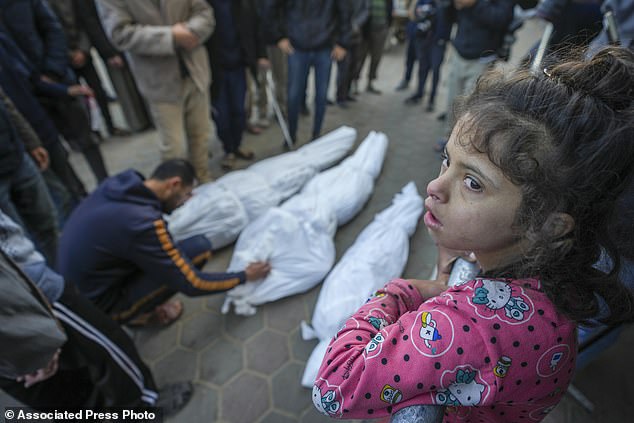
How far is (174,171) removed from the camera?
2029 mm

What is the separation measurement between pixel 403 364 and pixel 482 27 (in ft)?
11.9

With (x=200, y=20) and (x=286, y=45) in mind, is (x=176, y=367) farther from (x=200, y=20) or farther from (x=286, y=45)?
(x=286, y=45)

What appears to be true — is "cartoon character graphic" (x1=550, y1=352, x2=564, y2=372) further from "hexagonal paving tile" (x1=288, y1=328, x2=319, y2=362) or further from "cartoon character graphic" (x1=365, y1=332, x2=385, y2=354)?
"hexagonal paving tile" (x1=288, y1=328, x2=319, y2=362)

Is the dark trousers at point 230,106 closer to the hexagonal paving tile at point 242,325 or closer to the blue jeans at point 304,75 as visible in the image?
the blue jeans at point 304,75

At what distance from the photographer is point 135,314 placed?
2064 millimetres

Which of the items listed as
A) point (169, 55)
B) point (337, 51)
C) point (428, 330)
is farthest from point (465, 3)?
point (428, 330)

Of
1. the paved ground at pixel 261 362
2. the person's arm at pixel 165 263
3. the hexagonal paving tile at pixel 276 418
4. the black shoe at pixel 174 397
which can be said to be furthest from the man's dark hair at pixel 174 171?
the hexagonal paving tile at pixel 276 418

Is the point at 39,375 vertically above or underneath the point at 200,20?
underneath

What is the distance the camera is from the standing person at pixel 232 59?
3.22 m

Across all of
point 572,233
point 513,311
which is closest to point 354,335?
point 513,311

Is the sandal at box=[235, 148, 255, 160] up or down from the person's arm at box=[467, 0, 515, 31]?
down

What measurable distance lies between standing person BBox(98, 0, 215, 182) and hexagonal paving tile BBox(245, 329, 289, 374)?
6.34 feet

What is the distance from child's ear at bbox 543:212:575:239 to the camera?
648mm

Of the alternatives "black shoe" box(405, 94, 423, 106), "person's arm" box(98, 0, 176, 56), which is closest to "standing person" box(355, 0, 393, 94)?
"black shoe" box(405, 94, 423, 106)
